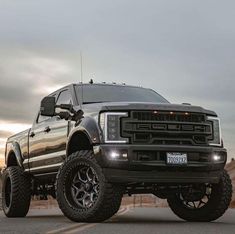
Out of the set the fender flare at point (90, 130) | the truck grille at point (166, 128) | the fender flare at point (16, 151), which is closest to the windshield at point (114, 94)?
the fender flare at point (90, 130)

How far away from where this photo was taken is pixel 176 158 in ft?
33.2

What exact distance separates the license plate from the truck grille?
0.21m

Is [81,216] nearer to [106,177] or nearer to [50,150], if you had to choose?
[106,177]

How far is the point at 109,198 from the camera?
9.77 meters

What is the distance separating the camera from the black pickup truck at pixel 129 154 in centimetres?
991

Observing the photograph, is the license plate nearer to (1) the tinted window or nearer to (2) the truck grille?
(2) the truck grille

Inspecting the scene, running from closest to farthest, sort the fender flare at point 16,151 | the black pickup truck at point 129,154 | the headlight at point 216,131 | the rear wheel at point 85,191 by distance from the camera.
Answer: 1. the rear wheel at point 85,191
2. the black pickup truck at point 129,154
3. the headlight at point 216,131
4. the fender flare at point 16,151

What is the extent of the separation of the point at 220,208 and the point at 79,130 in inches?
111

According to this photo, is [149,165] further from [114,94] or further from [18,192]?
[18,192]

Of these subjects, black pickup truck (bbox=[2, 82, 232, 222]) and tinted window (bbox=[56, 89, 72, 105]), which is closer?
black pickup truck (bbox=[2, 82, 232, 222])

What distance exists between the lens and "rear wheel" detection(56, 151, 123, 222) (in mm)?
9805

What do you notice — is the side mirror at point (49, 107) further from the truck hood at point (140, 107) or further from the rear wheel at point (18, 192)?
the rear wheel at point (18, 192)

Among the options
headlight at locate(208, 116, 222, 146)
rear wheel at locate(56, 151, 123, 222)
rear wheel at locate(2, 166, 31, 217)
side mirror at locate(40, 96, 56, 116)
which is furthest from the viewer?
rear wheel at locate(2, 166, 31, 217)

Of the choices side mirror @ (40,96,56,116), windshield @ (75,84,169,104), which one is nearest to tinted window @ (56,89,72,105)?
windshield @ (75,84,169,104)
